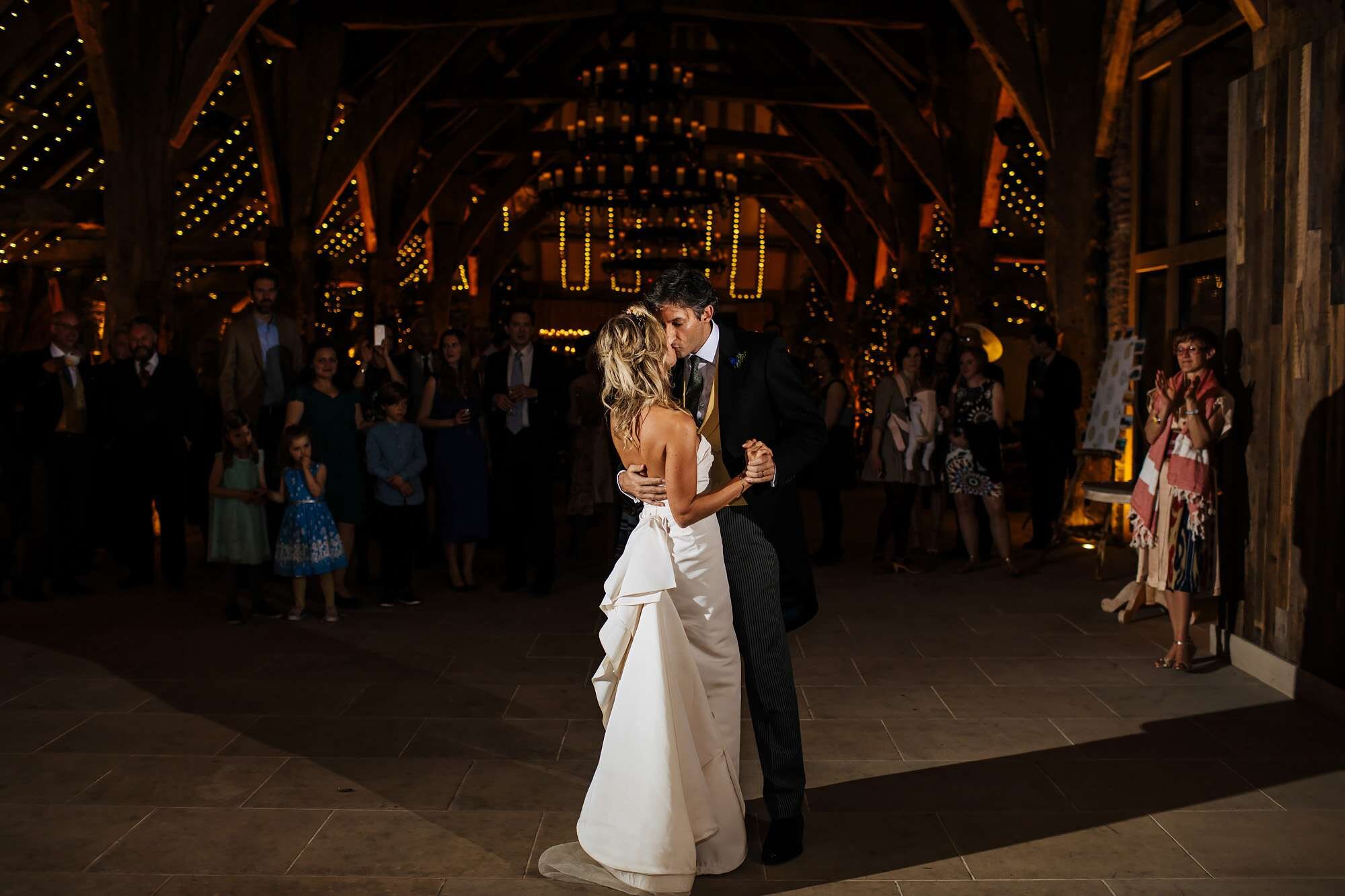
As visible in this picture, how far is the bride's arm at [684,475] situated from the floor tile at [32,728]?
2383 mm

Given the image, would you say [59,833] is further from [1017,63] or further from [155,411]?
[1017,63]

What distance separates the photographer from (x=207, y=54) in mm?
8414

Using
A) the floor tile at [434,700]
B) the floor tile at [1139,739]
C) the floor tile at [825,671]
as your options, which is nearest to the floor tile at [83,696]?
the floor tile at [434,700]

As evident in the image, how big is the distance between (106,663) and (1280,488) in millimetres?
4600

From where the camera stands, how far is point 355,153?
1223cm

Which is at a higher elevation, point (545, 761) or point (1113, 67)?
point (1113, 67)

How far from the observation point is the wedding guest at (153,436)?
22.0 ft

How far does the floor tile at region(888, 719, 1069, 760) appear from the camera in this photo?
3.90 meters

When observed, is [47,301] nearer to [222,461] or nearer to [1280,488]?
[222,461]

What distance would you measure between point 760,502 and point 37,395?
4.82 metres

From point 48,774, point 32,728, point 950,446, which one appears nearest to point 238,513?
point 32,728

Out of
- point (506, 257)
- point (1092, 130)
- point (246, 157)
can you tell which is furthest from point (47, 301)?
Answer: point (1092, 130)

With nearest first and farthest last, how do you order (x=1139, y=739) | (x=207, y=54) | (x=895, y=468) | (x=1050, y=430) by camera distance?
(x=1139, y=739)
(x=895, y=468)
(x=1050, y=430)
(x=207, y=54)

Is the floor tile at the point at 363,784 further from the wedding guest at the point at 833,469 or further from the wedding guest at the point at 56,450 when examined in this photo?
the wedding guest at the point at 833,469
